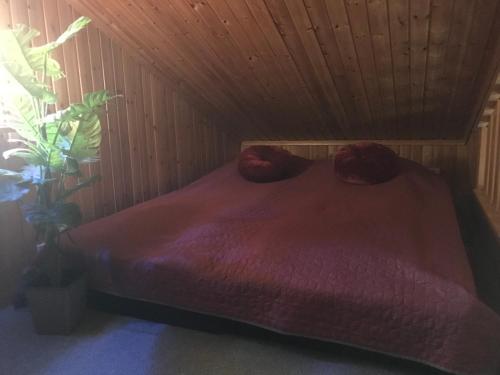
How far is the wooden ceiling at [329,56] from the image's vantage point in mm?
2176

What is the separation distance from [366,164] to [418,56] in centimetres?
85

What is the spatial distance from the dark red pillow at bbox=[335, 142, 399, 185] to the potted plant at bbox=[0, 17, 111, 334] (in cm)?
184

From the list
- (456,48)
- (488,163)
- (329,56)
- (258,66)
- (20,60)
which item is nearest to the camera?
(20,60)

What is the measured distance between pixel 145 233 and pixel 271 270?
86 centimetres

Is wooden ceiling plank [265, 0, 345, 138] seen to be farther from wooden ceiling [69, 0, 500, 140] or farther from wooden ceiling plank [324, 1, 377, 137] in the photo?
wooden ceiling plank [324, 1, 377, 137]

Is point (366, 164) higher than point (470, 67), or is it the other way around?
point (470, 67)

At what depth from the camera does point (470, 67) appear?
2.53m

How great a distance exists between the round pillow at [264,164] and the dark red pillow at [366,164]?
17.7 inches

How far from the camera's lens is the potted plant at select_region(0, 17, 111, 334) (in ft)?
5.97

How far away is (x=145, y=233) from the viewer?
2.33 m

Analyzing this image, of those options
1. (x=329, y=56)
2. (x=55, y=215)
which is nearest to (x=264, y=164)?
(x=329, y=56)

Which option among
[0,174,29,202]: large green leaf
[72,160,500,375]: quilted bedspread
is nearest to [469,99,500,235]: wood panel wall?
[72,160,500,375]: quilted bedspread

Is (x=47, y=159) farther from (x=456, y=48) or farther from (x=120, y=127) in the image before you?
(x=456, y=48)

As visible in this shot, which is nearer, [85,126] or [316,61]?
[85,126]
